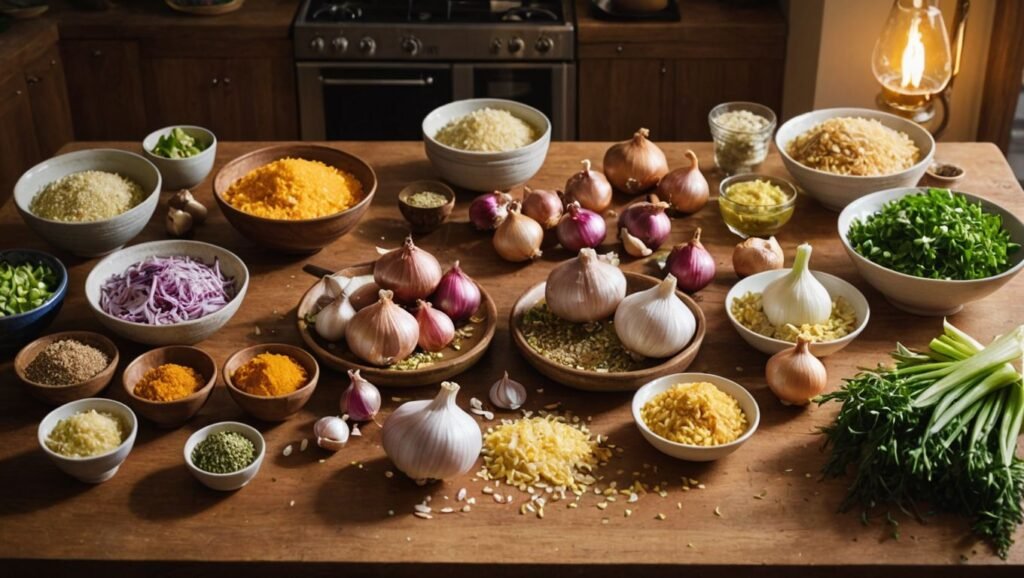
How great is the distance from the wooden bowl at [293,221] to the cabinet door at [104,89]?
80.8 inches

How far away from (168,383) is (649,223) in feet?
3.80

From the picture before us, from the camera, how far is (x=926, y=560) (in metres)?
1.89

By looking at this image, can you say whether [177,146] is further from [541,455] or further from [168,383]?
[541,455]

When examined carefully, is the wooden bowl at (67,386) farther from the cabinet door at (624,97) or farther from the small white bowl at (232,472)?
the cabinet door at (624,97)

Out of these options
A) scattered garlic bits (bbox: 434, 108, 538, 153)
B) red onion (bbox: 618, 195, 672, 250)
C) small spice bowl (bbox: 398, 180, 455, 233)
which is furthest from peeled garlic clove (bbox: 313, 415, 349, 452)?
scattered garlic bits (bbox: 434, 108, 538, 153)

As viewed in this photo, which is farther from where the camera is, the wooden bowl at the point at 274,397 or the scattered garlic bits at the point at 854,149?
the scattered garlic bits at the point at 854,149

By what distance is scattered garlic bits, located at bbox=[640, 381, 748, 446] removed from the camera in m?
2.08

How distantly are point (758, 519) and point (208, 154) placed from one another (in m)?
Answer: 1.75

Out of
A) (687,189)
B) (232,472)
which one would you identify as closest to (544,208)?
(687,189)

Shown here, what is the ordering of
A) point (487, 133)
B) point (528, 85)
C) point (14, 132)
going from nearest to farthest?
point (487, 133)
point (14, 132)
point (528, 85)

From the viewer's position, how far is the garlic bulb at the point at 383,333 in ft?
7.44

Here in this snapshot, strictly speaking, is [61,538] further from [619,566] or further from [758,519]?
[758,519]

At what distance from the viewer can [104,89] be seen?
15.5ft

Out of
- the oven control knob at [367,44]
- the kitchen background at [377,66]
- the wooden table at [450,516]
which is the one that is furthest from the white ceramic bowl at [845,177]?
the oven control knob at [367,44]
